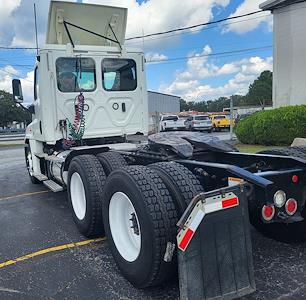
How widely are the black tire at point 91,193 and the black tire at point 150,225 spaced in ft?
3.68

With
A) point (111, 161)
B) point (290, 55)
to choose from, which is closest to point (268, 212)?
point (111, 161)

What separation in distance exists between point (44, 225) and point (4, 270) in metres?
1.60

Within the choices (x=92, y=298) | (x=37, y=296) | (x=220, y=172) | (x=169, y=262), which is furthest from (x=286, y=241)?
(x=37, y=296)

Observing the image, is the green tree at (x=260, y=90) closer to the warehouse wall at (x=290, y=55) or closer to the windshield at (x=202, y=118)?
the windshield at (x=202, y=118)

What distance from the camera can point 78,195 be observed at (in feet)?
16.8

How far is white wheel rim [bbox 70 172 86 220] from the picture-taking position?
4.97m

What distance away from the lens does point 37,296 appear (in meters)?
3.28

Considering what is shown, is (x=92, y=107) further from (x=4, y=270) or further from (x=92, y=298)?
(x=92, y=298)

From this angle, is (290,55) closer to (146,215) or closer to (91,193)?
(91,193)

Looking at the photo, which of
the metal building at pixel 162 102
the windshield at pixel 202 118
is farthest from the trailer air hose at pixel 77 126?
the metal building at pixel 162 102

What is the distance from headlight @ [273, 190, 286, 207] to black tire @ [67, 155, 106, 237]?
2.17m

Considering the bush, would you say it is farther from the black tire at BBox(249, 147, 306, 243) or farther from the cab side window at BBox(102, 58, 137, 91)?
the black tire at BBox(249, 147, 306, 243)

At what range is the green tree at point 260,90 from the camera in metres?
90.0

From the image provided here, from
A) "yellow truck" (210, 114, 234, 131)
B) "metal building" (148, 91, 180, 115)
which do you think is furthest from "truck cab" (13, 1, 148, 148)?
"metal building" (148, 91, 180, 115)
